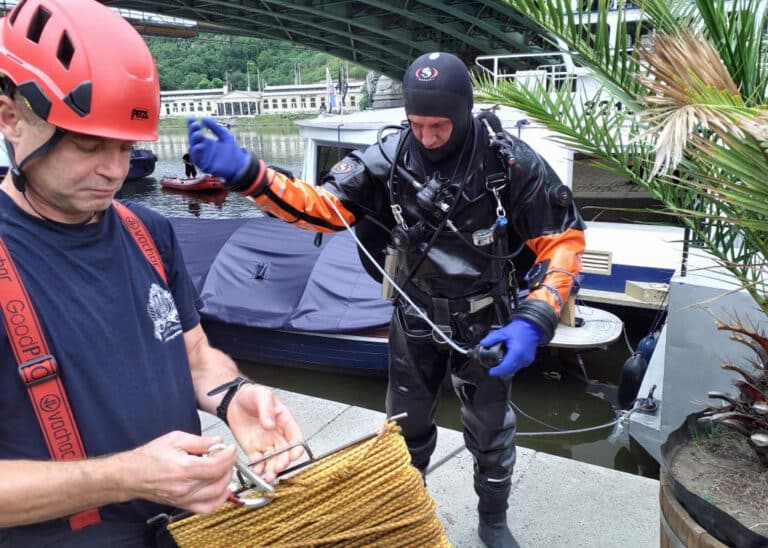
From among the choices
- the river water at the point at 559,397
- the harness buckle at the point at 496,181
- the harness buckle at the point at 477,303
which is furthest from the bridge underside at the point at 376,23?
the harness buckle at the point at 477,303

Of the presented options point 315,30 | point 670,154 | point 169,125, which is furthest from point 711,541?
point 169,125

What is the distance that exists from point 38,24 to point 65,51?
0.26ft

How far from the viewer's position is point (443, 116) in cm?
215

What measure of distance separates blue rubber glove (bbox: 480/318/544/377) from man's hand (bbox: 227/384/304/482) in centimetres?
99

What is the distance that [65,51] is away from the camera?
101 cm

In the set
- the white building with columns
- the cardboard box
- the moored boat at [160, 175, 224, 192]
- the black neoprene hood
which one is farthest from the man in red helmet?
the white building with columns

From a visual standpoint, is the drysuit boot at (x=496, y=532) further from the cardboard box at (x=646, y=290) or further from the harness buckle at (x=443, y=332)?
the cardboard box at (x=646, y=290)

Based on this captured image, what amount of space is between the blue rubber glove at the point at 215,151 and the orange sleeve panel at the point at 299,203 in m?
0.14

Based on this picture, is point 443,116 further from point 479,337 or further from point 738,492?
point 738,492

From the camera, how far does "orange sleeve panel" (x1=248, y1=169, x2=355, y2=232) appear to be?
2.22 meters

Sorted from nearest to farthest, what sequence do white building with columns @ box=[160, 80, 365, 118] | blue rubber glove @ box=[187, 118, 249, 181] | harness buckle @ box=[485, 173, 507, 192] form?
blue rubber glove @ box=[187, 118, 249, 181] → harness buckle @ box=[485, 173, 507, 192] → white building with columns @ box=[160, 80, 365, 118]

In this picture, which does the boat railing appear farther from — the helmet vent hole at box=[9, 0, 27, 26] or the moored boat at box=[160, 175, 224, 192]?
the moored boat at box=[160, 175, 224, 192]

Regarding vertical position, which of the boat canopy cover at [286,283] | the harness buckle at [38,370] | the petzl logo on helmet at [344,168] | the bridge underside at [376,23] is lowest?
the boat canopy cover at [286,283]

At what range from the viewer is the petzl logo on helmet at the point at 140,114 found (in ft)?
3.49
